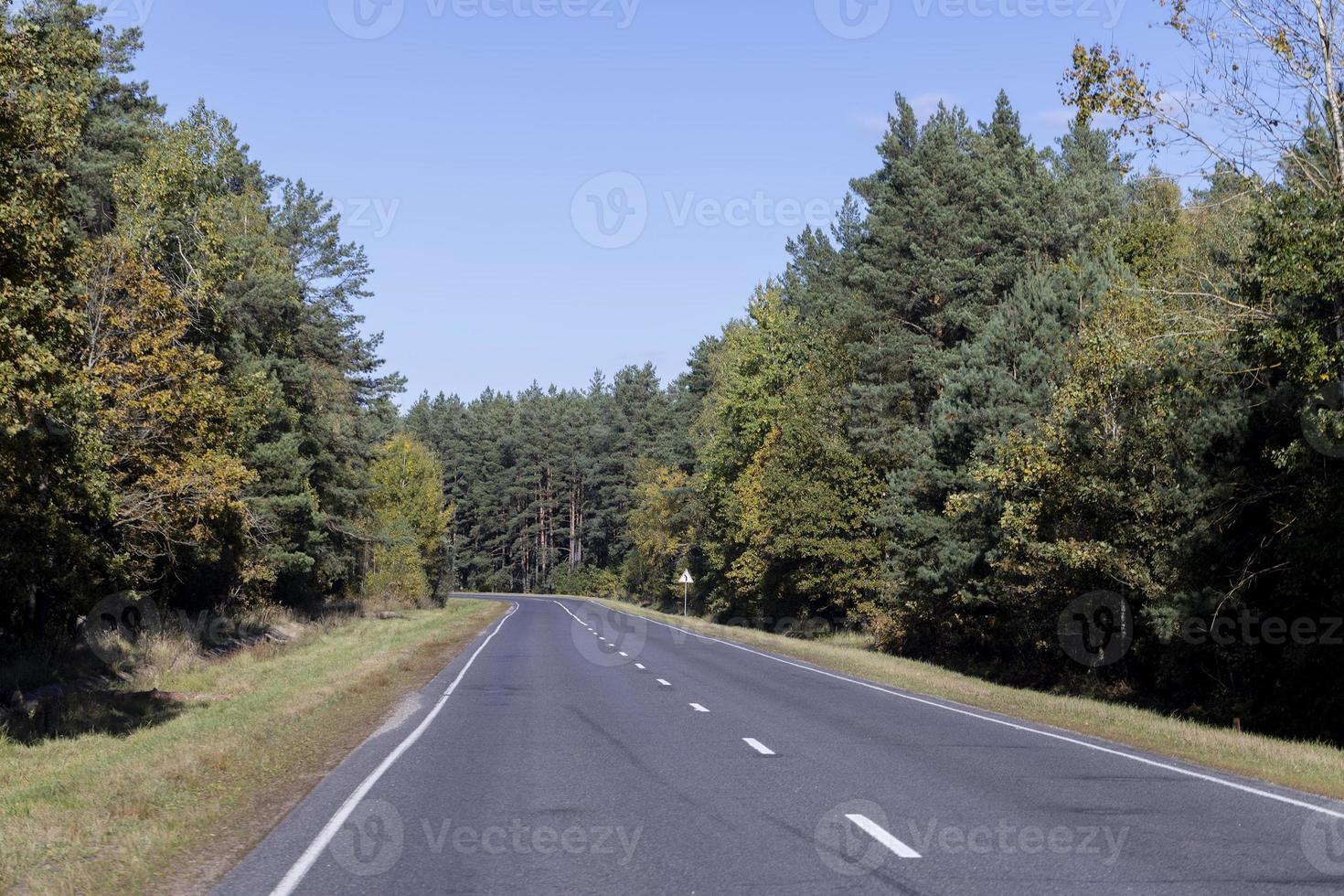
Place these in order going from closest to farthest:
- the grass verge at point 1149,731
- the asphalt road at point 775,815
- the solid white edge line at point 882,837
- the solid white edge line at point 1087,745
A: 1. the asphalt road at point 775,815
2. the solid white edge line at point 882,837
3. the solid white edge line at point 1087,745
4. the grass verge at point 1149,731

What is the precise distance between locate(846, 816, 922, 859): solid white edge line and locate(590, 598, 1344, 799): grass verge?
16.6 feet

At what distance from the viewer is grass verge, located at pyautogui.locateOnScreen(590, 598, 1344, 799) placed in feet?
42.6

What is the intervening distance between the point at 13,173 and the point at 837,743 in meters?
12.1

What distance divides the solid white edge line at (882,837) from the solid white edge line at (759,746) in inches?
160

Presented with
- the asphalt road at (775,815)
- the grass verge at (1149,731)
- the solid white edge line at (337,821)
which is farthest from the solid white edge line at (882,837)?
the grass verge at (1149,731)

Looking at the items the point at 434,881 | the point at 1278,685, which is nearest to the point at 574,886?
the point at 434,881

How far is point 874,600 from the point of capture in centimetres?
5009

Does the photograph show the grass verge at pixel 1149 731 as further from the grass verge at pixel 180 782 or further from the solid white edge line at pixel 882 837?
the grass verge at pixel 180 782

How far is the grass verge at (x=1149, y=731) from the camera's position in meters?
13.0

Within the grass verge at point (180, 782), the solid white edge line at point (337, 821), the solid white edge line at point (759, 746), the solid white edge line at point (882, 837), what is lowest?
the grass verge at point (180, 782)

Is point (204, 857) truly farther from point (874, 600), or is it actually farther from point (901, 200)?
point (901, 200)

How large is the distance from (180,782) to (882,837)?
286 inches

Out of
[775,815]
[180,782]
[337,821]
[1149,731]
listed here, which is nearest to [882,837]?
[775,815]

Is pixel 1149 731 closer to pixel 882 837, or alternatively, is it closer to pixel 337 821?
pixel 882 837
